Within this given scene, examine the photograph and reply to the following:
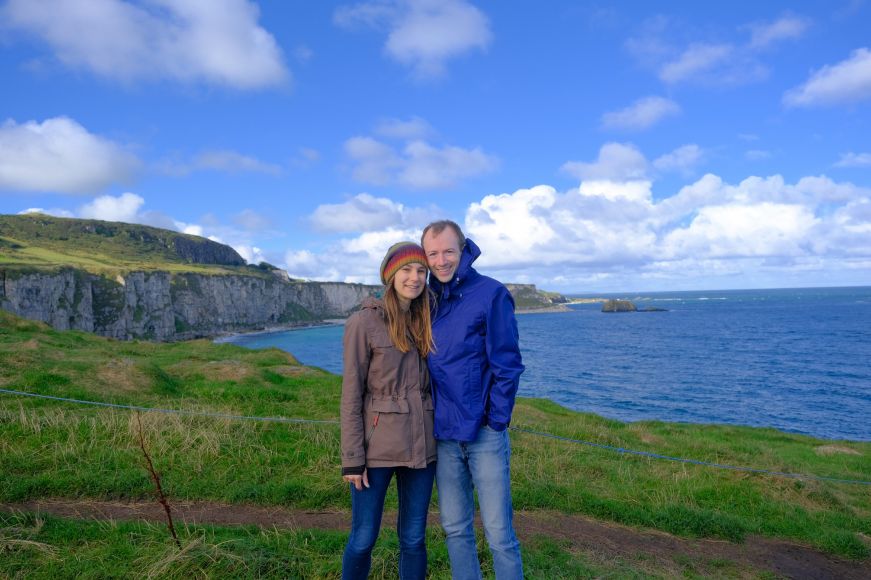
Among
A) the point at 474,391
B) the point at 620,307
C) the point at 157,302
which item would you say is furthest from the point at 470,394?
the point at 620,307

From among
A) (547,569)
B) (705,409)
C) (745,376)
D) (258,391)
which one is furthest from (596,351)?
(547,569)

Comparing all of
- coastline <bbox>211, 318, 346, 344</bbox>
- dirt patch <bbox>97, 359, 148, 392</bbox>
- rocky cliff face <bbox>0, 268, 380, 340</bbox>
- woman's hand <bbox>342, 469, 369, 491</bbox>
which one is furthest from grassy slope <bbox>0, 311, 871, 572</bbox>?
coastline <bbox>211, 318, 346, 344</bbox>

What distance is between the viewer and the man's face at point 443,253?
3.38 meters

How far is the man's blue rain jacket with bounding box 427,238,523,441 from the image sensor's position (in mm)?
3238

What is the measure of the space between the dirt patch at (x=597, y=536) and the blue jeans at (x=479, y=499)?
90.0 inches

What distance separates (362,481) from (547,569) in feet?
7.67

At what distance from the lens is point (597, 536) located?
5.85 m

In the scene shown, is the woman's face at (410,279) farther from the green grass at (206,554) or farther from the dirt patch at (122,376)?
the dirt patch at (122,376)

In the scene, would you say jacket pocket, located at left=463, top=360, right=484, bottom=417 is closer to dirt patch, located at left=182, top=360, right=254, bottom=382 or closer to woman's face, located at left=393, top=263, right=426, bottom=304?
woman's face, located at left=393, top=263, right=426, bottom=304

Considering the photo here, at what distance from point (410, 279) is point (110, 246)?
5421 inches

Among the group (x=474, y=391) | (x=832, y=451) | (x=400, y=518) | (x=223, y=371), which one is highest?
(x=474, y=391)

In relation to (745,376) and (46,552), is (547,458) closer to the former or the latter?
(46,552)

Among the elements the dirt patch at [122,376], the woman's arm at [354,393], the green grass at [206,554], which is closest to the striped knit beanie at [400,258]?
the woman's arm at [354,393]

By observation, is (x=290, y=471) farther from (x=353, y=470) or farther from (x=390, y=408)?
(x=390, y=408)
